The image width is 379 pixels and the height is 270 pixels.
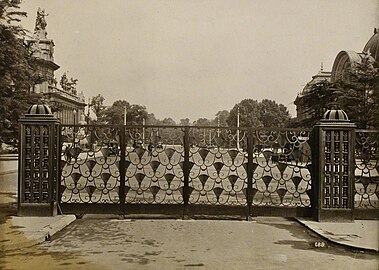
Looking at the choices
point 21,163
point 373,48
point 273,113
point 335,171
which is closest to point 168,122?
point 273,113

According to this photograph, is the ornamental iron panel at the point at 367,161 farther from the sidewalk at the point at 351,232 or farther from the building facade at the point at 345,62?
the building facade at the point at 345,62

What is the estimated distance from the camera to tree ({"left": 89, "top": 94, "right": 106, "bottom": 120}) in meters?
5.26

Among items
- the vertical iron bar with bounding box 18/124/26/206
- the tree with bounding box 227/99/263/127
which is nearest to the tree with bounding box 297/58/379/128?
the tree with bounding box 227/99/263/127

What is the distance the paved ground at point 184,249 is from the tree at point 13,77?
1.73 meters

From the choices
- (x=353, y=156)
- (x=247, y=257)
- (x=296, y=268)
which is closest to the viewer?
(x=296, y=268)

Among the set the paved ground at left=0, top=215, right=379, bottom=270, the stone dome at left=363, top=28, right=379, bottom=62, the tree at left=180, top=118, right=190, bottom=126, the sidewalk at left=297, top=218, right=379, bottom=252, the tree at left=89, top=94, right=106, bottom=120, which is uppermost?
the stone dome at left=363, top=28, right=379, bottom=62

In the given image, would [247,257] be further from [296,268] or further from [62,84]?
[62,84]

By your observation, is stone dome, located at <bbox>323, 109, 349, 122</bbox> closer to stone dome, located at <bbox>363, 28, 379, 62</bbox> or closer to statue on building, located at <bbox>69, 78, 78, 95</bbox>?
stone dome, located at <bbox>363, 28, 379, 62</bbox>

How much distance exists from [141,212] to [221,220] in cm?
99

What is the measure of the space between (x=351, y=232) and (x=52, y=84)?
4018mm

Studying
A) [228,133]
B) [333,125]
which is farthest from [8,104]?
[333,125]

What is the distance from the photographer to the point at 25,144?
5.31 meters

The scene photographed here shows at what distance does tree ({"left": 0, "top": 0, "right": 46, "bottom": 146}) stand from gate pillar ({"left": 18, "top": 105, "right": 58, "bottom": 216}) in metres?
0.60

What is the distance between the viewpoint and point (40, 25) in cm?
477
